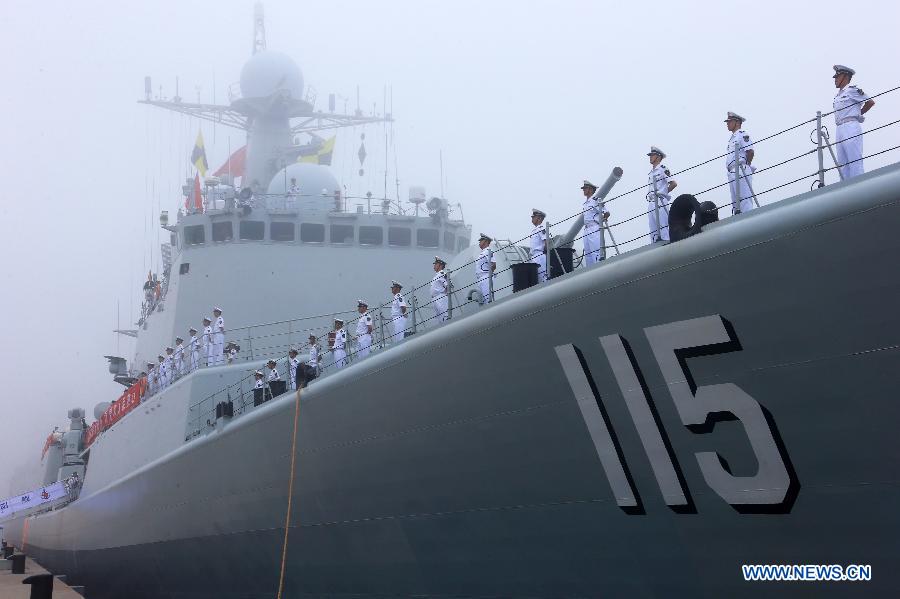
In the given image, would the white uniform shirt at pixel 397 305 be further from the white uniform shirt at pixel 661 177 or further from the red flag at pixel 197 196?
the red flag at pixel 197 196

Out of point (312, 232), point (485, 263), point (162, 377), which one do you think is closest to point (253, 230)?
point (312, 232)

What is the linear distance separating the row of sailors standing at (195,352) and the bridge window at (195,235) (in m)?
1.57

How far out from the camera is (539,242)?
9.27 m

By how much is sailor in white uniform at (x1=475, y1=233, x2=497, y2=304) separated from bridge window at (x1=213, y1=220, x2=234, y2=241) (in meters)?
8.60

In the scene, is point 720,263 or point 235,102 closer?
point 720,263

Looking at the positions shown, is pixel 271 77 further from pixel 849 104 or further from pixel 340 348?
pixel 849 104

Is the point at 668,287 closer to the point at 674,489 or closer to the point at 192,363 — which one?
the point at 674,489

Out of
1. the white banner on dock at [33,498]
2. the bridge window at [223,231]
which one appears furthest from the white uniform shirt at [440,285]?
the white banner on dock at [33,498]

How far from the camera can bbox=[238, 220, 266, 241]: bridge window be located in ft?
57.5

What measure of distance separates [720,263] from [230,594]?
8736mm

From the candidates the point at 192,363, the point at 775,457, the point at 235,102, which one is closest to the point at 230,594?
the point at 192,363

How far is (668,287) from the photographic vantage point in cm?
649

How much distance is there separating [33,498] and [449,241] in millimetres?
15737

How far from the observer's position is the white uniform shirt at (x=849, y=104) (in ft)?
21.5
